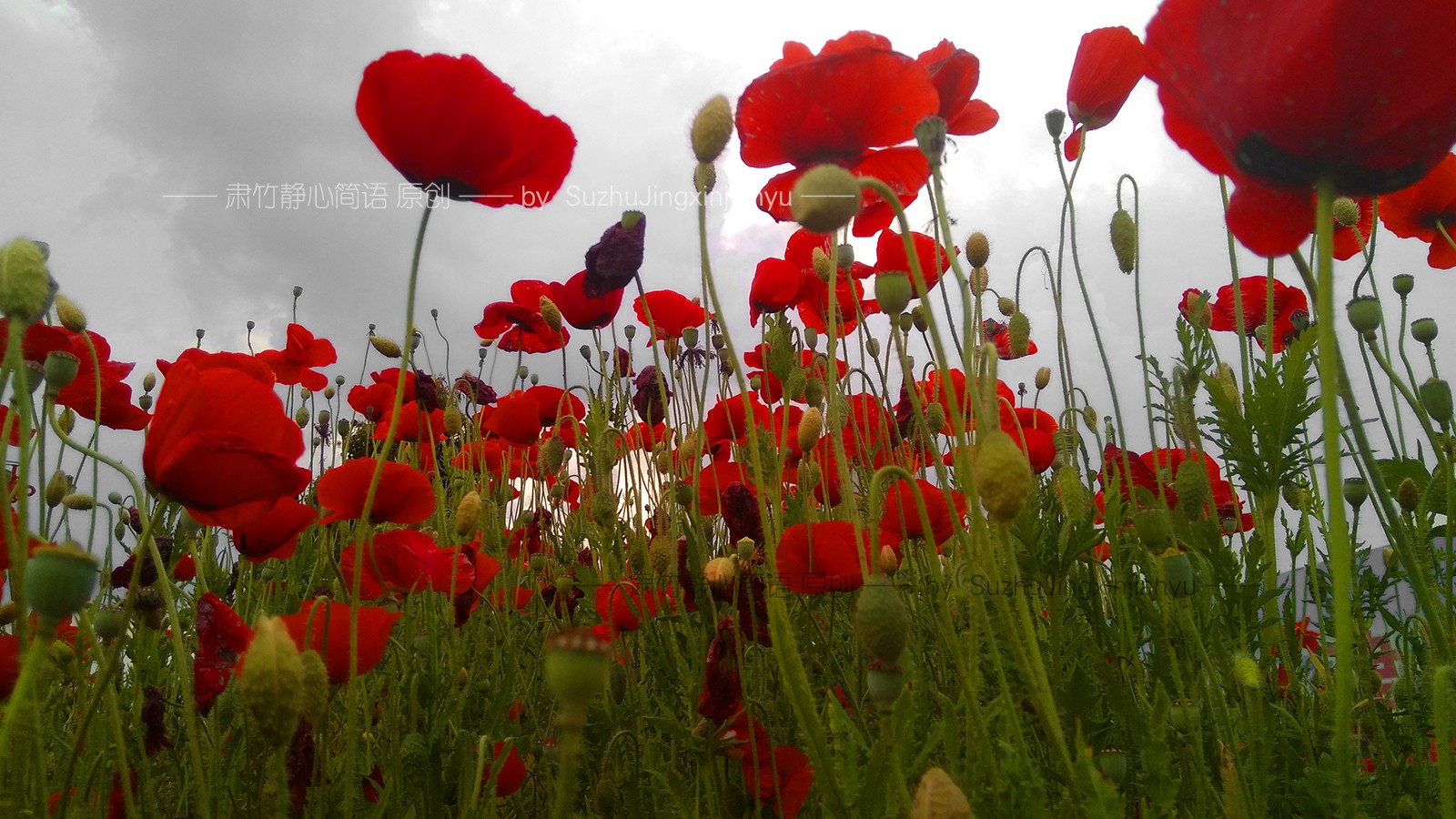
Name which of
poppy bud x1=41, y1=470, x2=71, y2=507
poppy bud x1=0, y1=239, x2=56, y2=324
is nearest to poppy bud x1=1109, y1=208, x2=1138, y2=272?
poppy bud x1=0, y1=239, x2=56, y2=324

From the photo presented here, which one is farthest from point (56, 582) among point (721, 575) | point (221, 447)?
point (721, 575)

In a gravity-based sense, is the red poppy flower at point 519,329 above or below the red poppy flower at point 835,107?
above

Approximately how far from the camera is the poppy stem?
0.52 metres

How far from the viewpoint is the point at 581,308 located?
2.20 m

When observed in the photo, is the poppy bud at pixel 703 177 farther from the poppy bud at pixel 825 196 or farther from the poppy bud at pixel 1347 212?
the poppy bud at pixel 1347 212

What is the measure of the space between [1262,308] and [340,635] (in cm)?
217

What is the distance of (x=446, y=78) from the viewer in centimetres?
113

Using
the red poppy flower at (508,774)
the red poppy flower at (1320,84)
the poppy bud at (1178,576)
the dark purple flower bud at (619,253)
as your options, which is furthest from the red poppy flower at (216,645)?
the red poppy flower at (1320,84)

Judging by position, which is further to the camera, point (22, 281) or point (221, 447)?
point (221, 447)

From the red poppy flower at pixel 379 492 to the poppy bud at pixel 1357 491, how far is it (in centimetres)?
179

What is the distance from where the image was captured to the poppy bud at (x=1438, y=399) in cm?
136

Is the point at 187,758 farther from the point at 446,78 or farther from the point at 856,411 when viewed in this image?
the point at 856,411

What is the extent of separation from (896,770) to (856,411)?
6.70 ft

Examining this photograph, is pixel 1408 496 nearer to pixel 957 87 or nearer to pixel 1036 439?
pixel 1036 439
